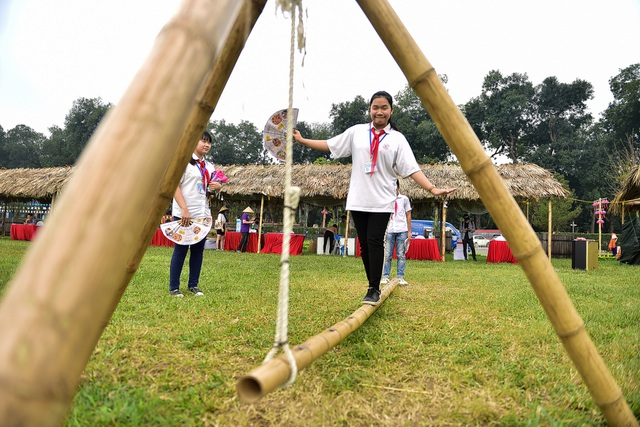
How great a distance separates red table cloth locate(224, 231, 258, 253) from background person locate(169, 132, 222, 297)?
11.7 meters

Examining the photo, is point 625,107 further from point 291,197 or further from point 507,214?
point 291,197

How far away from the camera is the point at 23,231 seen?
717 inches

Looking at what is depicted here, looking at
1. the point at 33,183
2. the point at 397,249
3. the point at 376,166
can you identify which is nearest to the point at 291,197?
the point at 376,166

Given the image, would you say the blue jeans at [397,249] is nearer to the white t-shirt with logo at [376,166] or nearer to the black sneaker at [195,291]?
the black sneaker at [195,291]

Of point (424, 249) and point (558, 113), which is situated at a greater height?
point (558, 113)

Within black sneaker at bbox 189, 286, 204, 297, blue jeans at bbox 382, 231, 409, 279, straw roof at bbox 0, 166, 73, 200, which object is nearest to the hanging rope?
black sneaker at bbox 189, 286, 204, 297

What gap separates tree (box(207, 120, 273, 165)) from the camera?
194 feet

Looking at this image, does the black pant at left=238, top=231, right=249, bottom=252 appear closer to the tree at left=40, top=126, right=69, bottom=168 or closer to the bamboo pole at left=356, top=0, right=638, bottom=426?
the bamboo pole at left=356, top=0, right=638, bottom=426

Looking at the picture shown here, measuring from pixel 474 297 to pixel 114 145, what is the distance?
5.00 metres

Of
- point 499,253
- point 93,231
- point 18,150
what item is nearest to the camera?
point 93,231

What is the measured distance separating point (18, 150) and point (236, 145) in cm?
3042

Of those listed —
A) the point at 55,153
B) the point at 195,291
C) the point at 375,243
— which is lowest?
the point at 195,291

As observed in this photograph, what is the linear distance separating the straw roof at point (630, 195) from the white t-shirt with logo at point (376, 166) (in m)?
13.6

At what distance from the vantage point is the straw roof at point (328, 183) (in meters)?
15.8
